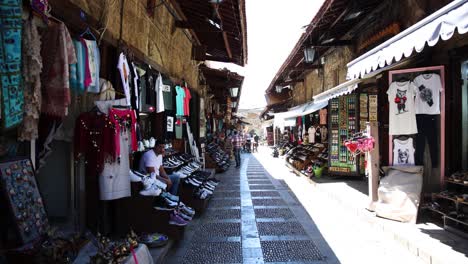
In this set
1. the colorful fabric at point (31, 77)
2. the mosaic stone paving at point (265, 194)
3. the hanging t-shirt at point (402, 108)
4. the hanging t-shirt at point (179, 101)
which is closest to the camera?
the colorful fabric at point (31, 77)

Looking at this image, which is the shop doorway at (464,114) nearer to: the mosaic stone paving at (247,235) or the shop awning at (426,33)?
the shop awning at (426,33)

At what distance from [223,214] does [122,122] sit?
350 cm

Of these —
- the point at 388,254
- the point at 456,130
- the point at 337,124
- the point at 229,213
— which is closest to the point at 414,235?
the point at 388,254

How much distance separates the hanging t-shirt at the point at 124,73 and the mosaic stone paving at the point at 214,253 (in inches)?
92.8

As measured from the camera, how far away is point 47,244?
2.87 metres

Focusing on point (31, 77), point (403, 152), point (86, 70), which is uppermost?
point (86, 70)

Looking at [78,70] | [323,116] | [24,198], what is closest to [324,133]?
[323,116]

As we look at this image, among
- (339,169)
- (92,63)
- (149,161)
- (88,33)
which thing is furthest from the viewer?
(339,169)

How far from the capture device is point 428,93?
5945mm

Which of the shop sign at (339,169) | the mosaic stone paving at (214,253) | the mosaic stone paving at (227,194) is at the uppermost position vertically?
the shop sign at (339,169)

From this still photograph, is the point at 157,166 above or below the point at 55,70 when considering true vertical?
below

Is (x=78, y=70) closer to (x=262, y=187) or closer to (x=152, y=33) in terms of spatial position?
(x=152, y=33)

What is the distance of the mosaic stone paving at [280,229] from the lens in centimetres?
566

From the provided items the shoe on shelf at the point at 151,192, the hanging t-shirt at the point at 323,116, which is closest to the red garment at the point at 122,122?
the shoe on shelf at the point at 151,192
